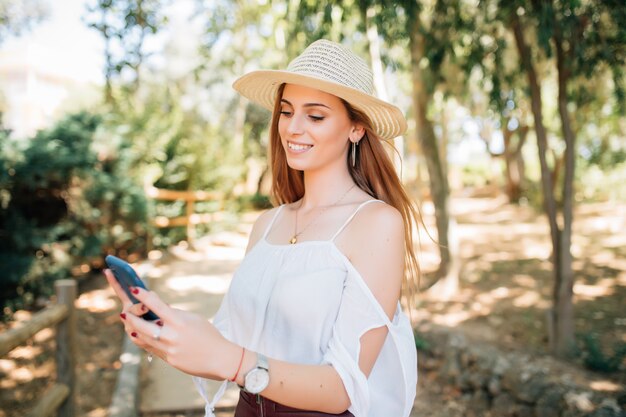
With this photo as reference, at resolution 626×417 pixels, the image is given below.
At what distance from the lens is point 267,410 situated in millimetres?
1615

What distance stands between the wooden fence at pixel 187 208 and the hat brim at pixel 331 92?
7.34 meters

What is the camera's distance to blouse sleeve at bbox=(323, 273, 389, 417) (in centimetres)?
140

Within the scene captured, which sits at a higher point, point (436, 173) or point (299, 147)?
point (299, 147)

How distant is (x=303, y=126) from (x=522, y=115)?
41.1ft

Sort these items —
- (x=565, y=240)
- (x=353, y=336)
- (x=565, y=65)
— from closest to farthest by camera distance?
1. (x=353, y=336)
2. (x=565, y=65)
3. (x=565, y=240)

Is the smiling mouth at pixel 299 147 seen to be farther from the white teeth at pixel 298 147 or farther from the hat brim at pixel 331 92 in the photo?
the hat brim at pixel 331 92

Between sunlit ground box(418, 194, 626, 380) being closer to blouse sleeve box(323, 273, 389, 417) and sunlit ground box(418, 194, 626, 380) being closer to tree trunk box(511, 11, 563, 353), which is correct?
tree trunk box(511, 11, 563, 353)

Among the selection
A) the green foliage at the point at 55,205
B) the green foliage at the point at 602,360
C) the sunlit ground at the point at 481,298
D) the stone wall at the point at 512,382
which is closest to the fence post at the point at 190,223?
the sunlit ground at the point at 481,298

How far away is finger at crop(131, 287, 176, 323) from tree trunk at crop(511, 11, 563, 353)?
419 cm

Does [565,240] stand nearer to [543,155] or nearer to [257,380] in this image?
[543,155]

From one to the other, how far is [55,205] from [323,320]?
19.3 ft

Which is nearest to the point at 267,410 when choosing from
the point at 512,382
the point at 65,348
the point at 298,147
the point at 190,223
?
the point at 298,147

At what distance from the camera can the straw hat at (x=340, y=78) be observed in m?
1.67

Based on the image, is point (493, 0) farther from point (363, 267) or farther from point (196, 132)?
point (196, 132)
